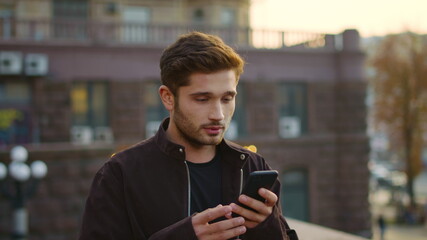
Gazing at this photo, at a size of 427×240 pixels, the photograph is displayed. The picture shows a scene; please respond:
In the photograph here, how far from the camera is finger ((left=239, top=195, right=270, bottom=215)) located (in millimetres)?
2609

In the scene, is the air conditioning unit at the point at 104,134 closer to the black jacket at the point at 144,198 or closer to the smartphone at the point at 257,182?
the black jacket at the point at 144,198

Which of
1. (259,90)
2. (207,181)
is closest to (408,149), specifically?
(259,90)

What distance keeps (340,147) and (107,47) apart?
985 cm

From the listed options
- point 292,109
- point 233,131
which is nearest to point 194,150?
point 233,131

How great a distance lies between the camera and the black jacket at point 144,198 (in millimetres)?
2713

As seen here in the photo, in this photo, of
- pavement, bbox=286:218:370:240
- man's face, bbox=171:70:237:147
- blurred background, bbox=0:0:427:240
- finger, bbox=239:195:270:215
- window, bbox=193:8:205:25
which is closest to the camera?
finger, bbox=239:195:270:215

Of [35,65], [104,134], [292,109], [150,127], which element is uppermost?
[35,65]

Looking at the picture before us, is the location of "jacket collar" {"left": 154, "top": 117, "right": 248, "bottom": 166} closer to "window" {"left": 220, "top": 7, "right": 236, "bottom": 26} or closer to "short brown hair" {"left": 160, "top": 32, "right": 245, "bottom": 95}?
"short brown hair" {"left": 160, "top": 32, "right": 245, "bottom": 95}

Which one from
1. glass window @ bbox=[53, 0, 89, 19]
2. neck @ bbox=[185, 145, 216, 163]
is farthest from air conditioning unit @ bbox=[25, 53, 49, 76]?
neck @ bbox=[185, 145, 216, 163]

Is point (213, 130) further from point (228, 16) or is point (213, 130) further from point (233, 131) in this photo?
point (228, 16)

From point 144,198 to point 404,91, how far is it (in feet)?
99.8

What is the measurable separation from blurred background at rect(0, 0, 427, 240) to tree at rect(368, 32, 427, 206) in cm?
701

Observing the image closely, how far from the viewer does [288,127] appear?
2050 centimetres

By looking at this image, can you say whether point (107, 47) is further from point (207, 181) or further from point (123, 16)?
point (207, 181)
